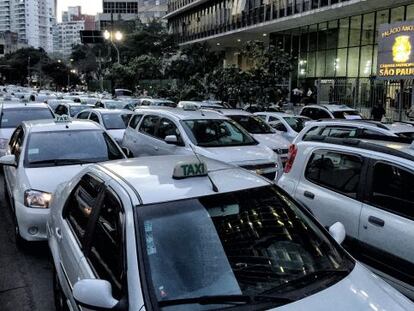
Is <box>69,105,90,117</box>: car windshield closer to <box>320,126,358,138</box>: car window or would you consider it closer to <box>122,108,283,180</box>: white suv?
<box>122,108,283,180</box>: white suv

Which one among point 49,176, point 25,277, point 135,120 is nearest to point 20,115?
point 135,120

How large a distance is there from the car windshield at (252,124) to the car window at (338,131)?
4054mm

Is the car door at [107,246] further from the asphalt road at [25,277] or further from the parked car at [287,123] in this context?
the parked car at [287,123]

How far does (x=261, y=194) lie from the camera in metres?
3.37

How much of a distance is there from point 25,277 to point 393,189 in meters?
4.03

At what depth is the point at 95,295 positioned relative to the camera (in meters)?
2.59

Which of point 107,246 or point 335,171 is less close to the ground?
point 335,171

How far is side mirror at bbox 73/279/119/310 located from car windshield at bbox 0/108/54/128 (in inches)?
400

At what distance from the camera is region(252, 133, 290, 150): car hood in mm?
11034

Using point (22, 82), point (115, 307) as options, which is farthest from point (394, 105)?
point (22, 82)

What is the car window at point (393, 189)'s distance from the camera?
4.33m

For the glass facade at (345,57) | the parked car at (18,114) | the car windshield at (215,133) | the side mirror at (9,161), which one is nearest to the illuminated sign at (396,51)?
the glass facade at (345,57)

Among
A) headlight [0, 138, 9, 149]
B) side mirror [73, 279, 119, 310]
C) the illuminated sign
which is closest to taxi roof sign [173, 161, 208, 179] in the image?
side mirror [73, 279, 119, 310]

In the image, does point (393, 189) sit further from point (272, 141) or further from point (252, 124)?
point (252, 124)
